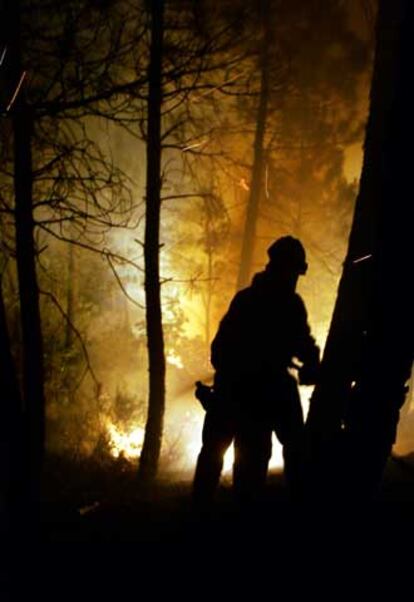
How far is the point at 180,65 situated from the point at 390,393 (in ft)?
19.8

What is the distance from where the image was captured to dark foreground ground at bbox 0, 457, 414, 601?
10.4 ft

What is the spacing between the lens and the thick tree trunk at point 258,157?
574 inches

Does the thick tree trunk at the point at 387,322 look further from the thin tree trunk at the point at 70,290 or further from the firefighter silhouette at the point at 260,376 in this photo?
the thin tree trunk at the point at 70,290

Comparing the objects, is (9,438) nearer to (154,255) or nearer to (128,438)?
(154,255)

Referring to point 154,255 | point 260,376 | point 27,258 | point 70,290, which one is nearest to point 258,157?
point 70,290

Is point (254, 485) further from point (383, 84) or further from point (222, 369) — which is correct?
point (383, 84)

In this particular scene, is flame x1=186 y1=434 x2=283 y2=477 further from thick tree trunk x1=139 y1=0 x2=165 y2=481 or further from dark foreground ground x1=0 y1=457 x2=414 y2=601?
dark foreground ground x1=0 y1=457 x2=414 y2=601

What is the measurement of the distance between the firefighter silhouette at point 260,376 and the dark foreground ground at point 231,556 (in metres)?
0.38

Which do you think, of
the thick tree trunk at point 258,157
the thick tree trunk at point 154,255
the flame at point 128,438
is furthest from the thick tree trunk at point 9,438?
the thick tree trunk at point 258,157

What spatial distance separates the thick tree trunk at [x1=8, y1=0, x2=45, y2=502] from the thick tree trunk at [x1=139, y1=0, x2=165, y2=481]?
2.03m

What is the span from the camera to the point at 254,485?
14.1 feet

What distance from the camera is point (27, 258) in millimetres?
6363

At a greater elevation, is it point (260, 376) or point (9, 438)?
point (260, 376)

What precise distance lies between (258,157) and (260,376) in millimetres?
12833
